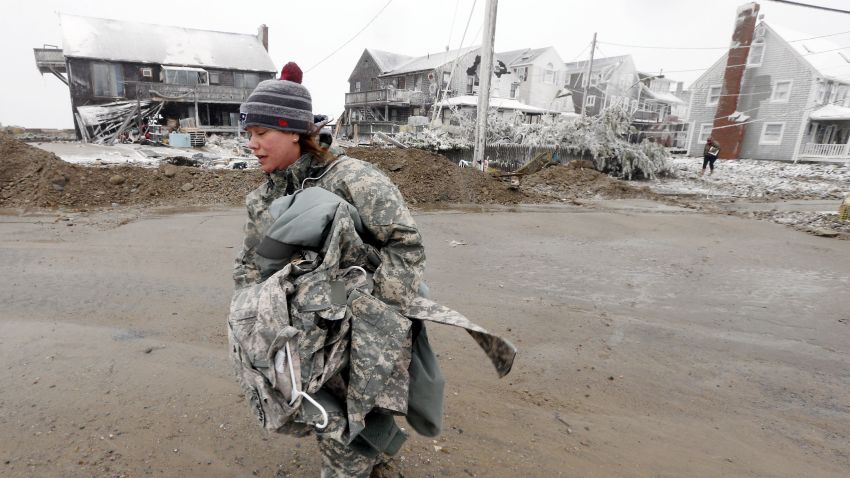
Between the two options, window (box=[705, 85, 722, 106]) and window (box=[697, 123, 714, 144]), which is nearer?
window (box=[705, 85, 722, 106])

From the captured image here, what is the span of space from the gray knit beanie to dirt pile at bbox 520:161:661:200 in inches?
484

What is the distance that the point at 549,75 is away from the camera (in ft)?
132

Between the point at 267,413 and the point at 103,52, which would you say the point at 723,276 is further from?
the point at 103,52

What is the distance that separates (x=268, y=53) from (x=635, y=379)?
42023 mm

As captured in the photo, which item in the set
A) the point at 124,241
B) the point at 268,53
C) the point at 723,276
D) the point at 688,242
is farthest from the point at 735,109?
the point at 268,53

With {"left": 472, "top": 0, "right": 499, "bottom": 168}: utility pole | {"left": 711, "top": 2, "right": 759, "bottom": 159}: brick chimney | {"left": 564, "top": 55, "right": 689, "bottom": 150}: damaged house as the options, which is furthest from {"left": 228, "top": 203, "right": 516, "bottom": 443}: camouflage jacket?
{"left": 564, "top": 55, "right": 689, "bottom": 150}: damaged house

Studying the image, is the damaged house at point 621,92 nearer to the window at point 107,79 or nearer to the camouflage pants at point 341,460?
the window at point 107,79

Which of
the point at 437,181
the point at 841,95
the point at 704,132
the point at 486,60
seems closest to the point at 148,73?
the point at 486,60

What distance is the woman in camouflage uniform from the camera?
1668 millimetres

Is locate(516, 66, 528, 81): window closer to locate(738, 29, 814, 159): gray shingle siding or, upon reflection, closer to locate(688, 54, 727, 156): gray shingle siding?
locate(688, 54, 727, 156): gray shingle siding

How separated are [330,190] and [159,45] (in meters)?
40.2

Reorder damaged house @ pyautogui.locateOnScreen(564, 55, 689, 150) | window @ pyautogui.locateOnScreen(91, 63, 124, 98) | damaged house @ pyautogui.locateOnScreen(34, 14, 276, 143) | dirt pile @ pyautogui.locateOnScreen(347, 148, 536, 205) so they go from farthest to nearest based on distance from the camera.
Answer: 1. damaged house @ pyautogui.locateOnScreen(564, 55, 689, 150)
2. window @ pyautogui.locateOnScreen(91, 63, 124, 98)
3. damaged house @ pyautogui.locateOnScreen(34, 14, 276, 143)
4. dirt pile @ pyautogui.locateOnScreen(347, 148, 536, 205)

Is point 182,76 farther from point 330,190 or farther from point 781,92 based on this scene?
point 781,92

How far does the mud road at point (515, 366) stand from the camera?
2389mm
